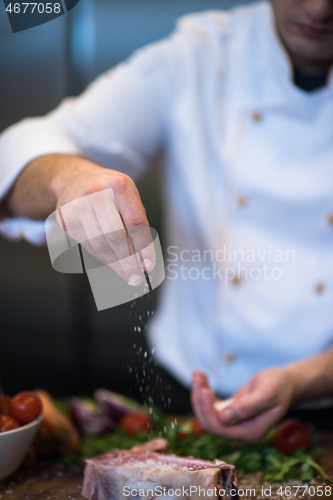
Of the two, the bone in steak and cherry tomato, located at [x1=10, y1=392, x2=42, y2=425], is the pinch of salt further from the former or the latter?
cherry tomato, located at [x1=10, y1=392, x2=42, y2=425]

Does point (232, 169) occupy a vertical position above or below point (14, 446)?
above

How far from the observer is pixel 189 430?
74cm

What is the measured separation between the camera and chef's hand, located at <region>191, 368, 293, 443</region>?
0.61 m

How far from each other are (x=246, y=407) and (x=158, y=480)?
0.50 feet

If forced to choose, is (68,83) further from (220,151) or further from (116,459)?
(116,459)

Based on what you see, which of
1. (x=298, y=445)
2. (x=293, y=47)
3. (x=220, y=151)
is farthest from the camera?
(x=220, y=151)

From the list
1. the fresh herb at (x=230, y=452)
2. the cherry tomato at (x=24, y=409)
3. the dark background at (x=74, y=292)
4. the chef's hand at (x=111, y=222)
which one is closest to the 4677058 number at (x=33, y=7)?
the chef's hand at (x=111, y=222)

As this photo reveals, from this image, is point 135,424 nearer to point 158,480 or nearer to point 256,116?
point 158,480

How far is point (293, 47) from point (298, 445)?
0.62 meters

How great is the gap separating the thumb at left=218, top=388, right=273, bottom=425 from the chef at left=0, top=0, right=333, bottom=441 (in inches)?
4.2

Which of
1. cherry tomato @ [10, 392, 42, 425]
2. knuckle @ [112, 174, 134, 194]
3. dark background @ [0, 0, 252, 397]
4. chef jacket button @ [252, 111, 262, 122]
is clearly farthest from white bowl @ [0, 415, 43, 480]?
chef jacket button @ [252, 111, 262, 122]

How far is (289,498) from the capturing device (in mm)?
538

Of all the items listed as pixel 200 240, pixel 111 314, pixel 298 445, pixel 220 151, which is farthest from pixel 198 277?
pixel 111 314

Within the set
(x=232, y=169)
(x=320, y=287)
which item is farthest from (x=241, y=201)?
(x=320, y=287)
